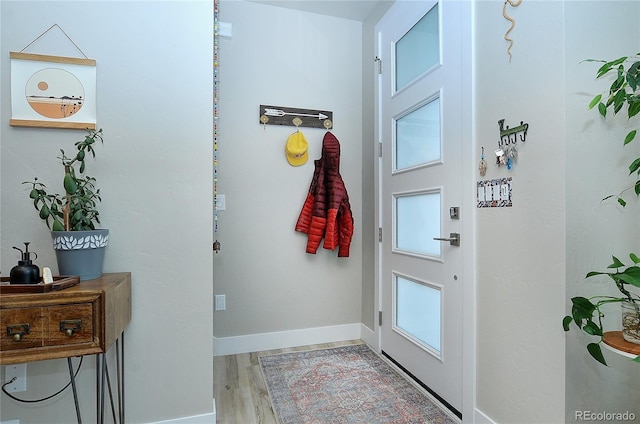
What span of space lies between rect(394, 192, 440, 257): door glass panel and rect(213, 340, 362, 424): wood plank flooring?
1268 mm

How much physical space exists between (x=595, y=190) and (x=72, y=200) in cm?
207

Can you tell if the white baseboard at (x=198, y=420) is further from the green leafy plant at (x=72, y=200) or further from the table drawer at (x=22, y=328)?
the green leafy plant at (x=72, y=200)

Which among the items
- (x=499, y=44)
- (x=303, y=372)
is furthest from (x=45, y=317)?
(x=499, y=44)

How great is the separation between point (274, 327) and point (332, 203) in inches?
43.9

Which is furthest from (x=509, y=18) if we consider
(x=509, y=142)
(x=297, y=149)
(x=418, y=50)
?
(x=297, y=149)

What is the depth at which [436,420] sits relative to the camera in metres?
1.73

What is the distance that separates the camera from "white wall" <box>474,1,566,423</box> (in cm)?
123

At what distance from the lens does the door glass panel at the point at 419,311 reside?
195 centimetres

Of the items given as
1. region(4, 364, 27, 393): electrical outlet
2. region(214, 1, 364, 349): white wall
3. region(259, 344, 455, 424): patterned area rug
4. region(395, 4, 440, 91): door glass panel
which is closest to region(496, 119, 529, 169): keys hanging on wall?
region(395, 4, 440, 91): door glass panel

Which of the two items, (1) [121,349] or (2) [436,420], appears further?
(2) [436,420]

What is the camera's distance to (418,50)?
6.97 ft

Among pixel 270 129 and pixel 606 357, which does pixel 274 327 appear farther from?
pixel 606 357

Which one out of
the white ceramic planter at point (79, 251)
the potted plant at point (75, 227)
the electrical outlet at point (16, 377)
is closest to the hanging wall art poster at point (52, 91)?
the potted plant at point (75, 227)

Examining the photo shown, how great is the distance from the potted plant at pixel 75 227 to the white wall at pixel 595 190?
1.85 metres
